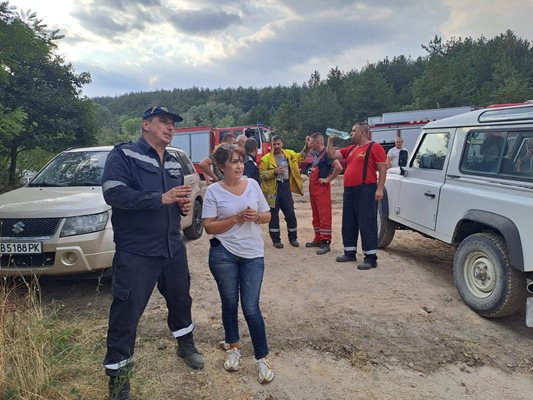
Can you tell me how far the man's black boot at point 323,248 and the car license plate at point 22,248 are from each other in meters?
3.69

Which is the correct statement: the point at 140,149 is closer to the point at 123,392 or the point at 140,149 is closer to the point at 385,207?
the point at 123,392

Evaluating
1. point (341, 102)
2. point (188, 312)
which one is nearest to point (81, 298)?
point (188, 312)

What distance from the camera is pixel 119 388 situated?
7.82 ft

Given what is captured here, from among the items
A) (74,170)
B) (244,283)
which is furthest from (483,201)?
(74,170)

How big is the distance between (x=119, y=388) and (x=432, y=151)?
4413 millimetres

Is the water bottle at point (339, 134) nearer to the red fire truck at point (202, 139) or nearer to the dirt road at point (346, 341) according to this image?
the dirt road at point (346, 341)

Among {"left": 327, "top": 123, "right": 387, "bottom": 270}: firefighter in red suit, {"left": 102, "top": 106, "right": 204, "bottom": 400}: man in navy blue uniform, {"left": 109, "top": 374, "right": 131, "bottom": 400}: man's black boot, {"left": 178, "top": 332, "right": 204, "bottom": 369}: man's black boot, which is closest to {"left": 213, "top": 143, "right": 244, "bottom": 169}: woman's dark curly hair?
{"left": 102, "top": 106, "right": 204, "bottom": 400}: man in navy blue uniform

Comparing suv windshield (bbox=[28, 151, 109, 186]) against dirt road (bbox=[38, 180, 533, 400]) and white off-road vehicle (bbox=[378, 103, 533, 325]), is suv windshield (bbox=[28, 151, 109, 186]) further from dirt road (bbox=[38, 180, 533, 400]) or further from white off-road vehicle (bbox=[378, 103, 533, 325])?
white off-road vehicle (bbox=[378, 103, 533, 325])

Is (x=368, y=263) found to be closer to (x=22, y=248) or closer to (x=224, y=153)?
(x=224, y=153)

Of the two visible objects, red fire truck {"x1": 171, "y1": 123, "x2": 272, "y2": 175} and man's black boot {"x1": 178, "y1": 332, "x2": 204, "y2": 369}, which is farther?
red fire truck {"x1": 171, "y1": 123, "x2": 272, "y2": 175}

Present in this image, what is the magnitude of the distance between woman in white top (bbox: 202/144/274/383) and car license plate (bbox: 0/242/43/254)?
214 centimetres

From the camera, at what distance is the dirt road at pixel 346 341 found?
271cm

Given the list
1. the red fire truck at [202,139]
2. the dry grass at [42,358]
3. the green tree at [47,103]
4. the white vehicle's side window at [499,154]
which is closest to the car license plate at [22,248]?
the dry grass at [42,358]

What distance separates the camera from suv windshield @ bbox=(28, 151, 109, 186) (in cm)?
485
